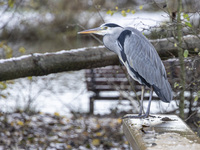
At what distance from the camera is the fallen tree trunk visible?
13.0 ft

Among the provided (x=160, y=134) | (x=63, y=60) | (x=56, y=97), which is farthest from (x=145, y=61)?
(x=56, y=97)

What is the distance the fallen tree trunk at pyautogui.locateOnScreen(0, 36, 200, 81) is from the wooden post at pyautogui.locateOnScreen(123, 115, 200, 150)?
1.51 metres

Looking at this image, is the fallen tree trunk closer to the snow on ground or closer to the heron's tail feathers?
the heron's tail feathers

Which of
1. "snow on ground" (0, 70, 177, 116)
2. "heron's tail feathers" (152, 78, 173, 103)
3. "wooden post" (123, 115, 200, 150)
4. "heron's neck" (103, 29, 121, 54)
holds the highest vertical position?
"heron's neck" (103, 29, 121, 54)

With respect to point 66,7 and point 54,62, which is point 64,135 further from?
point 66,7

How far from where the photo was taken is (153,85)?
2.65 meters

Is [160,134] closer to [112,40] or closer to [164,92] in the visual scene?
[164,92]

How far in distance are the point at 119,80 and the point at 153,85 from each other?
4.38 m

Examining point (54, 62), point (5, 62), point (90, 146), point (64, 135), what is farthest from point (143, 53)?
point (64, 135)

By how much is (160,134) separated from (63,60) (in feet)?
7.01

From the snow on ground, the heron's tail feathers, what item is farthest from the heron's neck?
the snow on ground

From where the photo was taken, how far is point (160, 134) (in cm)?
217

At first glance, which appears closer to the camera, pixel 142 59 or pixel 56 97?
pixel 142 59

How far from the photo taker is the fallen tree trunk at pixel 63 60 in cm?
396
